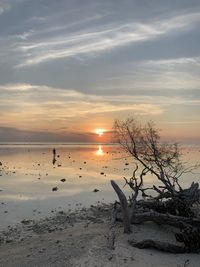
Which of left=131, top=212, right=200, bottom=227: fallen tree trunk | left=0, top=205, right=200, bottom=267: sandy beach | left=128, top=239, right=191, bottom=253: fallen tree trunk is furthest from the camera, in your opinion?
left=131, top=212, right=200, bottom=227: fallen tree trunk

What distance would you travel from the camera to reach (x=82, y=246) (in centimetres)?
1418

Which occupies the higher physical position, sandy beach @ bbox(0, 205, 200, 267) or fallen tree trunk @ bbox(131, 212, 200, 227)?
fallen tree trunk @ bbox(131, 212, 200, 227)

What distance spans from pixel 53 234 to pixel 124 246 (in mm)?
3762

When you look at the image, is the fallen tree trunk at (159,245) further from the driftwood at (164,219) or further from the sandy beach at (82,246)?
the driftwood at (164,219)

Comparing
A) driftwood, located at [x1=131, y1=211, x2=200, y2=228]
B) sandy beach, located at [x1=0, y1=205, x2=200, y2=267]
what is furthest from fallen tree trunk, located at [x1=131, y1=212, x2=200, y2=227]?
sandy beach, located at [x1=0, y1=205, x2=200, y2=267]

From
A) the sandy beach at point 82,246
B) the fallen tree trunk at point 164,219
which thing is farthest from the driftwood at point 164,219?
the sandy beach at point 82,246

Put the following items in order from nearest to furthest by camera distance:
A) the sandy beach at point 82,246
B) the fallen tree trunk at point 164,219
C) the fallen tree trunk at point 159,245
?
the sandy beach at point 82,246 → the fallen tree trunk at point 159,245 → the fallen tree trunk at point 164,219

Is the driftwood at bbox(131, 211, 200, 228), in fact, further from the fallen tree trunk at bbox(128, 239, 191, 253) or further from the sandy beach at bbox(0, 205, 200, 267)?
Result: the fallen tree trunk at bbox(128, 239, 191, 253)

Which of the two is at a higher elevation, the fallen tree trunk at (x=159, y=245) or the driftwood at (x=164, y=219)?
the driftwood at (x=164, y=219)

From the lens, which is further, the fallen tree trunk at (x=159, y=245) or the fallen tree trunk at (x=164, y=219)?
the fallen tree trunk at (x=164, y=219)

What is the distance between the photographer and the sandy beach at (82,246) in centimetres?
1326

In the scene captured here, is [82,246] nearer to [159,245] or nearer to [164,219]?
[159,245]

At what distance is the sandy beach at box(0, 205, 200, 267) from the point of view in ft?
43.5

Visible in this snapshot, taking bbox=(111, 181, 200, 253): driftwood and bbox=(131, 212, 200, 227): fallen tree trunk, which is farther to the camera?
bbox=(131, 212, 200, 227): fallen tree trunk
